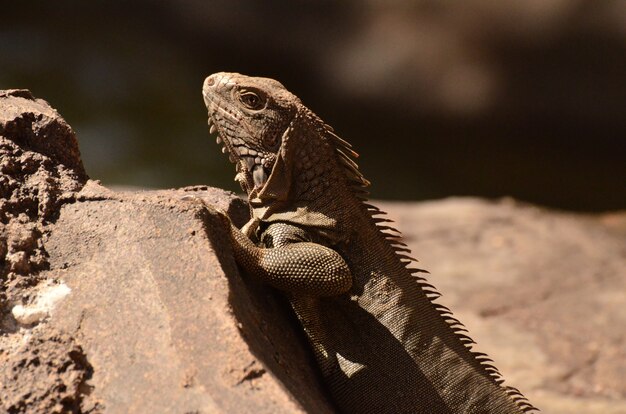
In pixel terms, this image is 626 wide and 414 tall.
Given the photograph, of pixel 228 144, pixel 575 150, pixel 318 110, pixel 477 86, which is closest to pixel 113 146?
pixel 318 110

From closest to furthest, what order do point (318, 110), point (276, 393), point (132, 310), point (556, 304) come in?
point (276, 393) < point (132, 310) < point (556, 304) < point (318, 110)

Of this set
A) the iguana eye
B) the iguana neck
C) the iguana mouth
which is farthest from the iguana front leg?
the iguana eye

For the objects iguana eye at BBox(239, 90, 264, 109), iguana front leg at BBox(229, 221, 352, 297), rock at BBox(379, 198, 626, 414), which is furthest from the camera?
rock at BBox(379, 198, 626, 414)

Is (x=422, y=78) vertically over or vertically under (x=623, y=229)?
over

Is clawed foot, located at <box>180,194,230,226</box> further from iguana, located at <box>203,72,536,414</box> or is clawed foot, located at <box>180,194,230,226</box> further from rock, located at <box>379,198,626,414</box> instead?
rock, located at <box>379,198,626,414</box>

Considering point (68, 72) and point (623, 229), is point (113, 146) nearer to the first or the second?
point (68, 72)

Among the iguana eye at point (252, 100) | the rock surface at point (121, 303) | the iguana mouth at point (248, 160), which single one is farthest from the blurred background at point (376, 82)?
the rock surface at point (121, 303)
